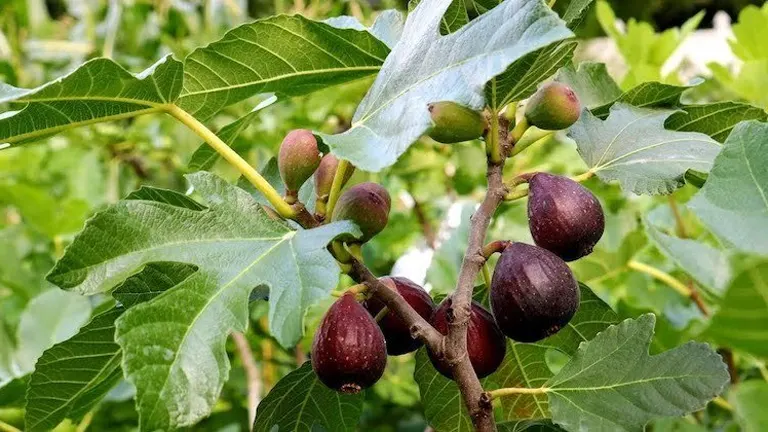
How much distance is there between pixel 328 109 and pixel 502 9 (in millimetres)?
1467

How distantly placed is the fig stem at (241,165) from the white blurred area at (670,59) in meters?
0.76

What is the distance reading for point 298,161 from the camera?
729 millimetres

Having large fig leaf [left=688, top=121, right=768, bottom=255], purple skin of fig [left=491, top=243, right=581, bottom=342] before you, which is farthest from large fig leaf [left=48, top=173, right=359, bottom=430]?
large fig leaf [left=688, top=121, right=768, bottom=255]

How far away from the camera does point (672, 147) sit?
2.41 ft

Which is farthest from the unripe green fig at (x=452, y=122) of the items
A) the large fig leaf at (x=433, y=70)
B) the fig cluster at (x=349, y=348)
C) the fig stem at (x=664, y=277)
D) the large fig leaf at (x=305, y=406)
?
the fig stem at (x=664, y=277)

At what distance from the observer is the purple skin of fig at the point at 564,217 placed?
2.18 ft

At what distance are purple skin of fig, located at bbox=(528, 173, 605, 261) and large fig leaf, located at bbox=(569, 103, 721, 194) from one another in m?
0.06

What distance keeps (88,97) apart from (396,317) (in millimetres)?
307

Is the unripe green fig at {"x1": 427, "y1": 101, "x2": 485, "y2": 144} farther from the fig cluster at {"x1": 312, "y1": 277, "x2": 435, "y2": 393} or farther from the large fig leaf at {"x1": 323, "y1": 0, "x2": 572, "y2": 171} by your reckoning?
the fig cluster at {"x1": 312, "y1": 277, "x2": 435, "y2": 393}

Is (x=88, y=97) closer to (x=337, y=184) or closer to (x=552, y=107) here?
(x=337, y=184)

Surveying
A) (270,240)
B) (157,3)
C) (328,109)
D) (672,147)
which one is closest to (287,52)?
(270,240)

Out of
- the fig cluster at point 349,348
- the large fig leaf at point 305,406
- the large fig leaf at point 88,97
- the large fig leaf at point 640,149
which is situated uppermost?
the large fig leaf at point 88,97

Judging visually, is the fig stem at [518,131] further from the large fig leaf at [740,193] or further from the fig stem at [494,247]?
the large fig leaf at [740,193]

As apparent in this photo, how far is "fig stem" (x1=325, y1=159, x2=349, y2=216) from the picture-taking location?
2.33 ft
